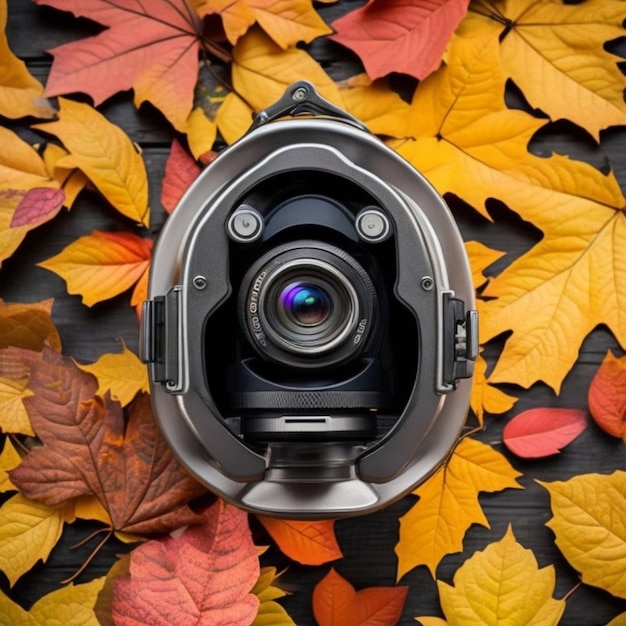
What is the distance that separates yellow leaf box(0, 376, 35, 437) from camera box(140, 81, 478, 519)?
168 mm

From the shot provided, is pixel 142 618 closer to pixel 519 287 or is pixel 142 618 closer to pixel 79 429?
pixel 79 429

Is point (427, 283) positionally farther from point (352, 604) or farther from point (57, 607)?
point (57, 607)

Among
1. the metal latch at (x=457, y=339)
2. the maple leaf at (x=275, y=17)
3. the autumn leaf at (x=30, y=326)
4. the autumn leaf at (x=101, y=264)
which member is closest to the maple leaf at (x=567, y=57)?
the maple leaf at (x=275, y=17)

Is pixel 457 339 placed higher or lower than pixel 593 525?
higher

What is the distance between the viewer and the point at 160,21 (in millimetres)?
807

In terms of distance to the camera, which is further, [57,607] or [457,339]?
[57,607]

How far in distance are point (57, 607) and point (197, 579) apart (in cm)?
14

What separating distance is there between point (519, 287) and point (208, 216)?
305 millimetres

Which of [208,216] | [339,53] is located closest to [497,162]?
[339,53]

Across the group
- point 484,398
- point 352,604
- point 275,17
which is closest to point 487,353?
point 484,398

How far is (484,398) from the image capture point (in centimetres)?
83

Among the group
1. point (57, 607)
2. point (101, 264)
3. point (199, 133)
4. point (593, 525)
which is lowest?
point (57, 607)

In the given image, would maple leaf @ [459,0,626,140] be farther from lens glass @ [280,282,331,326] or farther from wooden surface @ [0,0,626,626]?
lens glass @ [280,282,331,326]

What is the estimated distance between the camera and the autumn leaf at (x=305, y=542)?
806 mm
